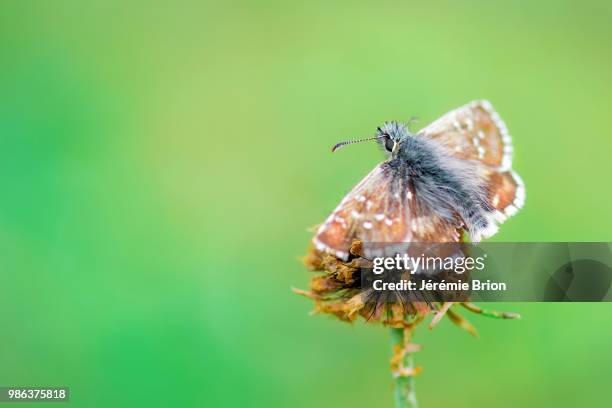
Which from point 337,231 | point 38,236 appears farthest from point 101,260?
point 337,231

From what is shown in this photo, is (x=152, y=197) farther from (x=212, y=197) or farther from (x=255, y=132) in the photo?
(x=255, y=132)

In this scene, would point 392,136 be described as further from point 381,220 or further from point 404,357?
point 404,357

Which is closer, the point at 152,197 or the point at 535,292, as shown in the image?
the point at 535,292

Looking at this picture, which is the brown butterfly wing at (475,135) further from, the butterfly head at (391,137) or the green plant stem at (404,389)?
the green plant stem at (404,389)

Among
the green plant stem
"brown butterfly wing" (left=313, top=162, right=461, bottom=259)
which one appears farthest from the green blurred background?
"brown butterfly wing" (left=313, top=162, right=461, bottom=259)

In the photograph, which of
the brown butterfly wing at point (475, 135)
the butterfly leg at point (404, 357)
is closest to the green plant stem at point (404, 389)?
the butterfly leg at point (404, 357)

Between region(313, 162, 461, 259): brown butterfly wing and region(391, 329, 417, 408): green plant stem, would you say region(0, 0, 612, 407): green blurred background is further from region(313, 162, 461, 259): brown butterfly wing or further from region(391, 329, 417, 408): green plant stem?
region(313, 162, 461, 259): brown butterfly wing
